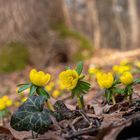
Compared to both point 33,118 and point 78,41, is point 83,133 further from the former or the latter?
point 78,41

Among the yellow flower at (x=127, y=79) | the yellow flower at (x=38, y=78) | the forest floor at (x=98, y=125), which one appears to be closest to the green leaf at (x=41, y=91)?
the yellow flower at (x=38, y=78)

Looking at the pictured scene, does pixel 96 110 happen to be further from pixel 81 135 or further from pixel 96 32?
pixel 96 32

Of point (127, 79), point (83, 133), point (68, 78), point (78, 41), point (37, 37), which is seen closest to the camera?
point (83, 133)

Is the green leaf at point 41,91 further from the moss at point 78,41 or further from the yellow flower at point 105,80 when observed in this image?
the moss at point 78,41

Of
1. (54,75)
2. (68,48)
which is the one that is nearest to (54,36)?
(68,48)

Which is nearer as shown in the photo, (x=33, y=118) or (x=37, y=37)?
(x=33, y=118)

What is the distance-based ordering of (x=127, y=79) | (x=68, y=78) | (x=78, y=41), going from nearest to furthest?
1. (x=68, y=78)
2. (x=127, y=79)
3. (x=78, y=41)

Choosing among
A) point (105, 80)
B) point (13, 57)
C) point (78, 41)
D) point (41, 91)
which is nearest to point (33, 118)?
point (41, 91)
